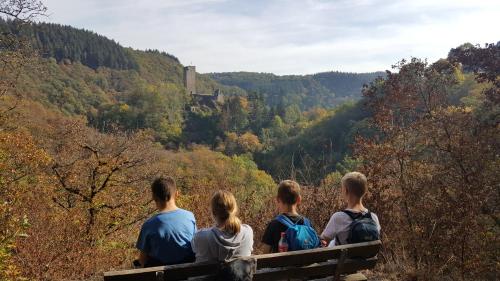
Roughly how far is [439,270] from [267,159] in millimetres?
71906

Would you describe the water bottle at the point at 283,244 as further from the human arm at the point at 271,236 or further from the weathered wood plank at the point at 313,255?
the weathered wood plank at the point at 313,255

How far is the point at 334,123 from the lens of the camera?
77375mm

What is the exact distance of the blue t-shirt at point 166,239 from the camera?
347 cm

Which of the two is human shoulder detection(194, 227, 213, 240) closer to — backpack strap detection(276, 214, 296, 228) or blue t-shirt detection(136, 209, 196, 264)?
blue t-shirt detection(136, 209, 196, 264)

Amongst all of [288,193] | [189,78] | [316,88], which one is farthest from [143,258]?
[316,88]

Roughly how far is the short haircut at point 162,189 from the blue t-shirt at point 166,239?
0.12 meters

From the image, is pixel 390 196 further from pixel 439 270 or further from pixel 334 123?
pixel 334 123

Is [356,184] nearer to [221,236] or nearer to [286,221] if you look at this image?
[286,221]

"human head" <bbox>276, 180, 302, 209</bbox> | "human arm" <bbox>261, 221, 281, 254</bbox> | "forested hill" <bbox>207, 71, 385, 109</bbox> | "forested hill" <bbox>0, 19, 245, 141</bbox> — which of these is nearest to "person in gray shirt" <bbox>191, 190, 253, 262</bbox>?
"human arm" <bbox>261, 221, 281, 254</bbox>

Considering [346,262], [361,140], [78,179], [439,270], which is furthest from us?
[78,179]

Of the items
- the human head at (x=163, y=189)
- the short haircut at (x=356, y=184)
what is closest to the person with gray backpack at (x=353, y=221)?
the short haircut at (x=356, y=184)

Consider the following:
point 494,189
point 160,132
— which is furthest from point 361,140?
point 160,132

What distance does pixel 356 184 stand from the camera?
3.85m

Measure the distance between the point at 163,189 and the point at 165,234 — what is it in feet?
1.10
